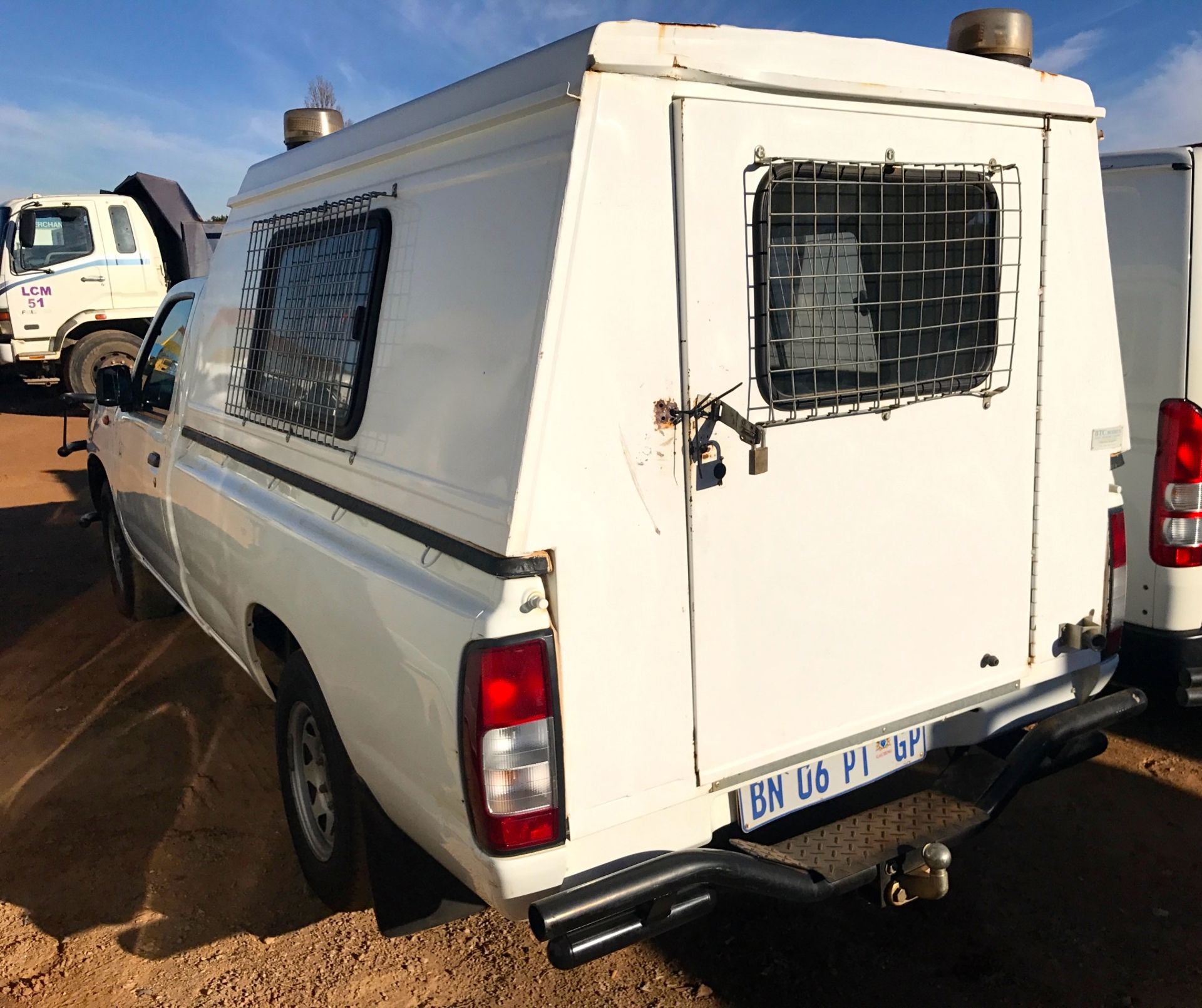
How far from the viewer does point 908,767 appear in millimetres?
2623

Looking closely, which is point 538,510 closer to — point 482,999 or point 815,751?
point 815,751

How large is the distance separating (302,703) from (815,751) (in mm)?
1513

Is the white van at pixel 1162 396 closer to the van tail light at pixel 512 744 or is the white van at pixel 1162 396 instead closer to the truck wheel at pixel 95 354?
the van tail light at pixel 512 744

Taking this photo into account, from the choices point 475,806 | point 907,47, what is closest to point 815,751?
point 475,806

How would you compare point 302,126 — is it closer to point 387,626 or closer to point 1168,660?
point 387,626

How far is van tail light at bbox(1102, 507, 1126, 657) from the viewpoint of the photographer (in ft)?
9.43

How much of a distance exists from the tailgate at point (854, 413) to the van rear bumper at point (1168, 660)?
1197 mm

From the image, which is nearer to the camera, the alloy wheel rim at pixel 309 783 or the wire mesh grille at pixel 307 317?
the wire mesh grille at pixel 307 317

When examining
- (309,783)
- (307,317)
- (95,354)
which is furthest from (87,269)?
(309,783)

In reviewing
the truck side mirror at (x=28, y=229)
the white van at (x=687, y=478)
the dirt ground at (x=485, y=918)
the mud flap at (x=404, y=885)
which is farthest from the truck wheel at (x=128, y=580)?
the truck side mirror at (x=28, y=229)

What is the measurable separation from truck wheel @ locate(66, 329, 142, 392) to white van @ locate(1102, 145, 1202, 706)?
469 inches

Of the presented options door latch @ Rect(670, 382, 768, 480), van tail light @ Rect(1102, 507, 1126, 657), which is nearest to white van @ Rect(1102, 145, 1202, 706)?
van tail light @ Rect(1102, 507, 1126, 657)

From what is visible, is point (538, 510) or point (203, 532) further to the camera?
point (203, 532)

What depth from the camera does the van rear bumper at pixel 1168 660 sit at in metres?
3.53
